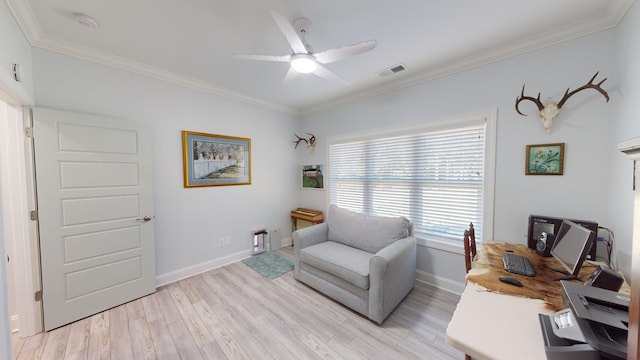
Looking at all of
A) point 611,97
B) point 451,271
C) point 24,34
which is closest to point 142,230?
point 24,34

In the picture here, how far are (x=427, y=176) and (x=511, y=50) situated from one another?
1.41 m

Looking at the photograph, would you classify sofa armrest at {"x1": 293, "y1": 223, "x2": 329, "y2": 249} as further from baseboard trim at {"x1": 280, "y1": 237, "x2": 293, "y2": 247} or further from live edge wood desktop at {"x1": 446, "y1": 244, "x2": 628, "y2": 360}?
live edge wood desktop at {"x1": 446, "y1": 244, "x2": 628, "y2": 360}

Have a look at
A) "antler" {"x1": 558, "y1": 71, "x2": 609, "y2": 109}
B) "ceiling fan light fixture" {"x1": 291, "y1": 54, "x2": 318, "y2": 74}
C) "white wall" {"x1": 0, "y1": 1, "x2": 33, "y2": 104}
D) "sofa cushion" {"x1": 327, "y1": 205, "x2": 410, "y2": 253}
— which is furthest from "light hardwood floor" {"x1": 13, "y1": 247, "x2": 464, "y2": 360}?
"ceiling fan light fixture" {"x1": 291, "y1": 54, "x2": 318, "y2": 74}

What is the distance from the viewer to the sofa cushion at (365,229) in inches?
100

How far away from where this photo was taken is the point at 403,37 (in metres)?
1.95

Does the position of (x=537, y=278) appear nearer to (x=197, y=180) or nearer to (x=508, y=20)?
(x=508, y=20)

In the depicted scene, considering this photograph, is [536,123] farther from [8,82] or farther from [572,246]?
[8,82]

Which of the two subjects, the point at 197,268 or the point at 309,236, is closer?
the point at 309,236

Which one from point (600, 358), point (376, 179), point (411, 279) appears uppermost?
point (376, 179)

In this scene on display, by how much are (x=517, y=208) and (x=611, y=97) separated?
1.06 metres

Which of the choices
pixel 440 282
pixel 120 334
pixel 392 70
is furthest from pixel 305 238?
pixel 392 70

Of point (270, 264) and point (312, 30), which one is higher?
point (312, 30)

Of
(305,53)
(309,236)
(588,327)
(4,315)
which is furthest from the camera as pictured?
(309,236)

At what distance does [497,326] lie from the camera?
0.93m
